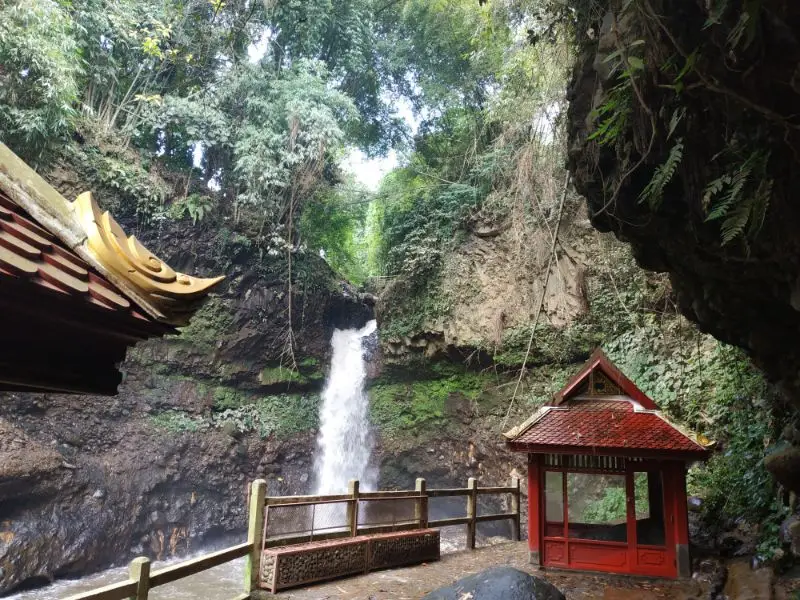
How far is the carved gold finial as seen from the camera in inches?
88.5

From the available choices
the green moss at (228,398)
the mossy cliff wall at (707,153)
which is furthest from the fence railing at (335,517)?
the green moss at (228,398)

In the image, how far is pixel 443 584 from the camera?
7.49 metres

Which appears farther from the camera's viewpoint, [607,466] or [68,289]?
[607,466]

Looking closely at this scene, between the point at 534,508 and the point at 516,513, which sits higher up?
the point at 534,508

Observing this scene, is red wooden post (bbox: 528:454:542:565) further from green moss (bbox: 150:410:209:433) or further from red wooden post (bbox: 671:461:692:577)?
green moss (bbox: 150:410:209:433)

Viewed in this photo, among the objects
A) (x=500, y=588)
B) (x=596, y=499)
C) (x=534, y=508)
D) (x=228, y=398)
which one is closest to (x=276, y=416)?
(x=228, y=398)

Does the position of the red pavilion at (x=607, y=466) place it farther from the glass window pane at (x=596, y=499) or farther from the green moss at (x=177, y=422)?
the green moss at (x=177, y=422)

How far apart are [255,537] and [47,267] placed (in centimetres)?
573

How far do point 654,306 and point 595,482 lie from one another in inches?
169

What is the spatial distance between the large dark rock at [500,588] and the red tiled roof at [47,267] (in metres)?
4.24

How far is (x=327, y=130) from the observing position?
51.4ft

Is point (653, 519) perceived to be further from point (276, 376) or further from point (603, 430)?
point (276, 376)

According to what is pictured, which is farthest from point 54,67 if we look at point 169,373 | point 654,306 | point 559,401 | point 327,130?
point 654,306

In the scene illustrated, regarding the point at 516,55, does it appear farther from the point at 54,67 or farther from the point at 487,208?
the point at 54,67
